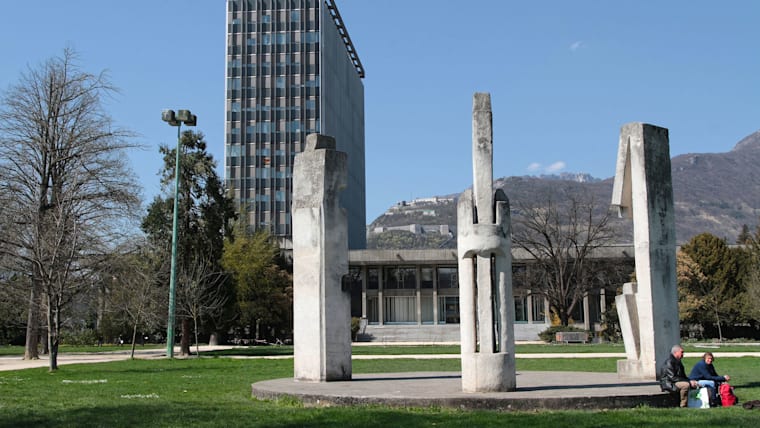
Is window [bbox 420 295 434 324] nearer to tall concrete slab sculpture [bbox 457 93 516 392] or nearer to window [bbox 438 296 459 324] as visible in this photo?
window [bbox 438 296 459 324]

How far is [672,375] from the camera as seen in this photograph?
13.3 m

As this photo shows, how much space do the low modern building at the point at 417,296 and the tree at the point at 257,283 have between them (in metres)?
10.8

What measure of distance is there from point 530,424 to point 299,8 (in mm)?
102658

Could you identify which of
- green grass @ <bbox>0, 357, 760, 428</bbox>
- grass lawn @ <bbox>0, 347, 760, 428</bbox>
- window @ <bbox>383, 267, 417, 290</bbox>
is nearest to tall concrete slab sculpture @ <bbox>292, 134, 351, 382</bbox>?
grass lawn @ <bbox>0, 347, 760, 428</bbox>

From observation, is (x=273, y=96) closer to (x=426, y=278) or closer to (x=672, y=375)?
(x=426, y=278)

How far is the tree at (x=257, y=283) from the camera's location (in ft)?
184

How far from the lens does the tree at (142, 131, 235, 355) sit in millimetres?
39656

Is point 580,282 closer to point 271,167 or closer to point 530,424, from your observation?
point 530,424

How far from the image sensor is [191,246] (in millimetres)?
39938

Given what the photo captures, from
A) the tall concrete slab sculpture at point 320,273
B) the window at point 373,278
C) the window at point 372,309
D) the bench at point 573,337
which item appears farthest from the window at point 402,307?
the tall concrete slab sculpture at point 320,273

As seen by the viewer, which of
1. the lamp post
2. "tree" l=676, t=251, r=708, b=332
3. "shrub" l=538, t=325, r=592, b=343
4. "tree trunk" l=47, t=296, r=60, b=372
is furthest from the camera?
"shrub" l=538, t=325, r=592, b=343

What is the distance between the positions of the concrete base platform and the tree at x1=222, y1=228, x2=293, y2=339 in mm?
40519

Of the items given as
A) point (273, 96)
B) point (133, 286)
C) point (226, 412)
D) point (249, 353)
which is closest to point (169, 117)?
point (133, 286)

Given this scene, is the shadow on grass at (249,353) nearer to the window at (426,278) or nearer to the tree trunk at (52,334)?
the tree trunk at (52,334)
